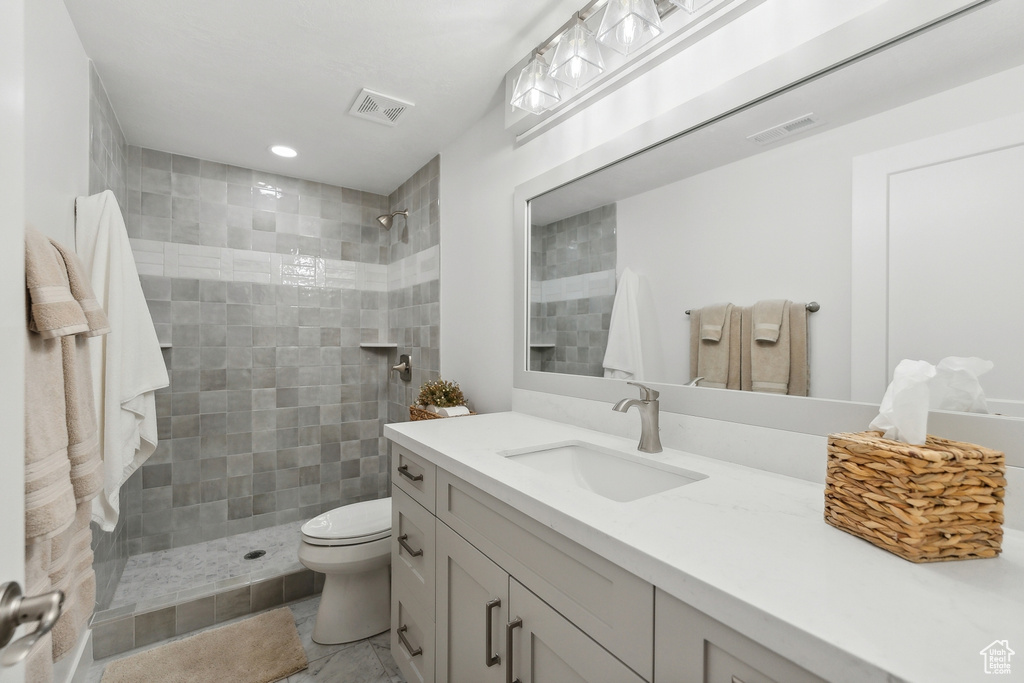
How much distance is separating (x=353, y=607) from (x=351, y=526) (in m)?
0.33

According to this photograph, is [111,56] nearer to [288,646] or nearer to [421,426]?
[421,426]

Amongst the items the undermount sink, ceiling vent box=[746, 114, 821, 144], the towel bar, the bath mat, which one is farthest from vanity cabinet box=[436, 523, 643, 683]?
ceiling vent box=[746, 114, 821, 144]

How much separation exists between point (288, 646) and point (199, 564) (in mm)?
881

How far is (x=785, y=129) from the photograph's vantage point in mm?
1060

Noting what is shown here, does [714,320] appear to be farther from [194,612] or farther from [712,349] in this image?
[194,612]

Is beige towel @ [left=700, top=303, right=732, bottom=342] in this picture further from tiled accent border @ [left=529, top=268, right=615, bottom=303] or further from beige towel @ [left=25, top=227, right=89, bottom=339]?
beige towel @ [left=25, top=227, right=89, bottom=339]

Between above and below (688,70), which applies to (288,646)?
below

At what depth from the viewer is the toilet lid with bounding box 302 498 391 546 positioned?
189 cm

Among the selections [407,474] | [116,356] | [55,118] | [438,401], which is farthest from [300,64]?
[407,474]

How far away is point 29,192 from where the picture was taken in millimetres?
1187

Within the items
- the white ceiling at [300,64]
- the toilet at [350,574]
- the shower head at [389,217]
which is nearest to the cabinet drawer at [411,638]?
the toilet at [350,574]

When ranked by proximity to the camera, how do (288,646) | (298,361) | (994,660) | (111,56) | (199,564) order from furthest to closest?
(298,361) < (199,564) < (288,646) < (111,56) < (994,660)

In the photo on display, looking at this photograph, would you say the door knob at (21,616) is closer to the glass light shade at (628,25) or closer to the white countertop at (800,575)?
the white countertop at (800,575)

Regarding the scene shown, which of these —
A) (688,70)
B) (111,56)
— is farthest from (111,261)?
(688,70)
